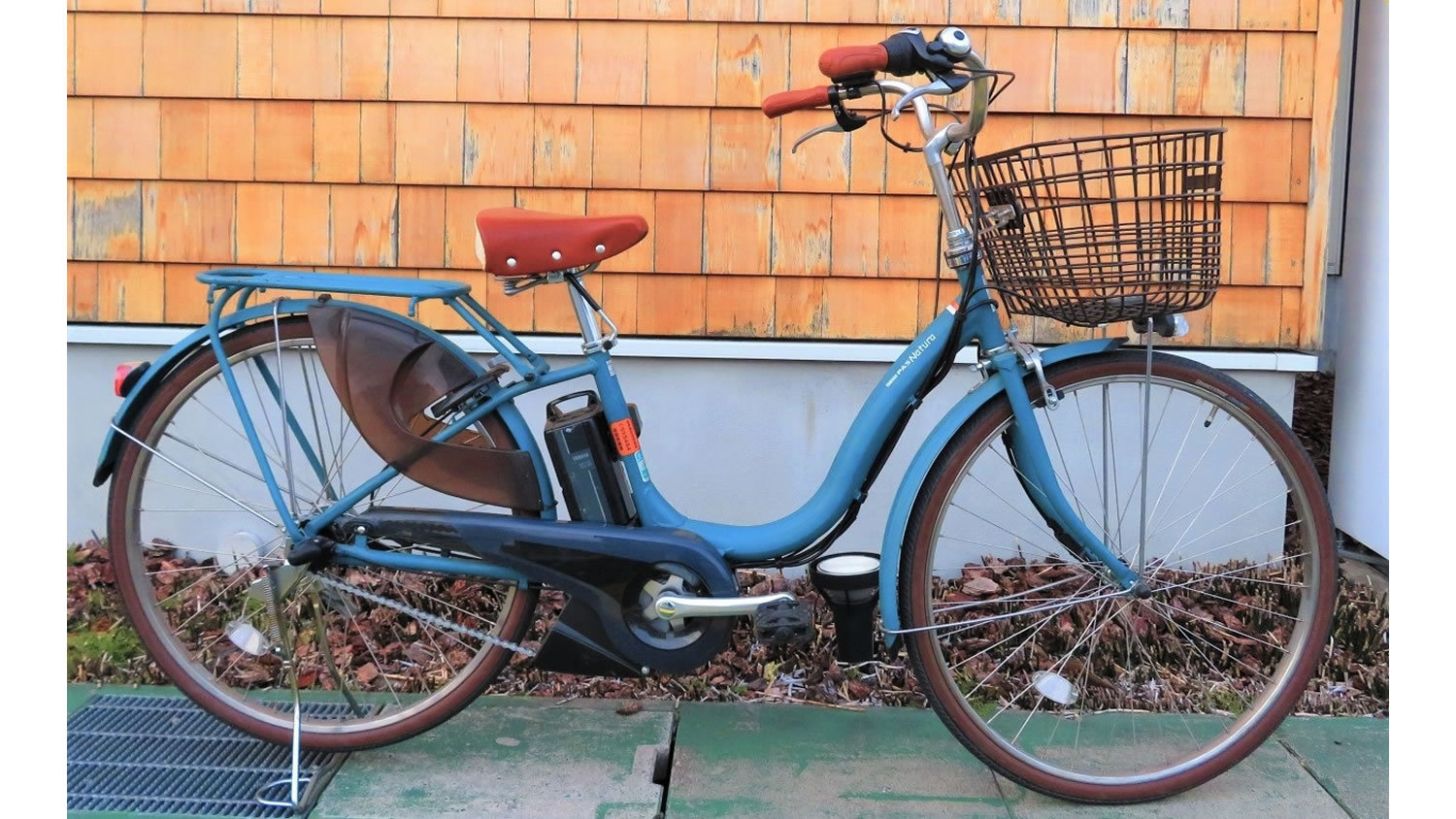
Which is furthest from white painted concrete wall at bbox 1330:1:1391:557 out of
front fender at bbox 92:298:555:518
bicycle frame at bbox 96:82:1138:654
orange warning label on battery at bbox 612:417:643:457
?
front fender at bbox 92:298:555:518

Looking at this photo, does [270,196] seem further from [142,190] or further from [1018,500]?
[1018,500]

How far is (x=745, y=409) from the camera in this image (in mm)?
3486

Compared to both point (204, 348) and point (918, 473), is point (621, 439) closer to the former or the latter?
point (918, 473)

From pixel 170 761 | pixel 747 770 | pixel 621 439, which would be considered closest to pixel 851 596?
pixel 747 770

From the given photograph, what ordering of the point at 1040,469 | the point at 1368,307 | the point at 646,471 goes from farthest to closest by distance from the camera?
the point at 1368,307 < the point at 646,471 < the point at 1040,469

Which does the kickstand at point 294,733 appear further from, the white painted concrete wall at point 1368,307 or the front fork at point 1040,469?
the white painted concrete wall at point 1368,307

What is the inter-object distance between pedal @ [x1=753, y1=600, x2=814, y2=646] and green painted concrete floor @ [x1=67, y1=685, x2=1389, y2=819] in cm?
33

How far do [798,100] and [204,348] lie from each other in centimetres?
135

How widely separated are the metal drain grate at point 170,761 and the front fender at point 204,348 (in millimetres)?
623

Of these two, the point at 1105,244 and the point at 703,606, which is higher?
the point at 1105,244

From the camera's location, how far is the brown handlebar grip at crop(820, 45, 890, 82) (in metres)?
2.23

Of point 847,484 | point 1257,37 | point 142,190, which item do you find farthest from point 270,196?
point 1257,37

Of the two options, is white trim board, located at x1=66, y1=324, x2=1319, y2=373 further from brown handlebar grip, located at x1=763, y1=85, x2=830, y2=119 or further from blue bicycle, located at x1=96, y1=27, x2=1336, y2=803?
brown handlebar grip, located at x1=763, y1=85, x2=830, y2=119

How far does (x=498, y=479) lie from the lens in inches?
98.3
